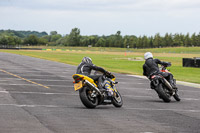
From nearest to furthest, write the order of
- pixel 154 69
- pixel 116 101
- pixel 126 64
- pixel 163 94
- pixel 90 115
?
pixel 90 115, pixel 116 101, pixel 163 94, pixel 154 69, pixel 126 64

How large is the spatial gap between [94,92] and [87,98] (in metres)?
0.29

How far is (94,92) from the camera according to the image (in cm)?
1250

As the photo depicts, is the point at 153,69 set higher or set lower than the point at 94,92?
higher

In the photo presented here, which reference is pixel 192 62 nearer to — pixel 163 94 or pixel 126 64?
pixel 126 64

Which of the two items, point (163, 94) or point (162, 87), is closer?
point (163, 94)

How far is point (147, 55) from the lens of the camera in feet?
52.3

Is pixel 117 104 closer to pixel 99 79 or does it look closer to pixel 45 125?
pixel 99 79

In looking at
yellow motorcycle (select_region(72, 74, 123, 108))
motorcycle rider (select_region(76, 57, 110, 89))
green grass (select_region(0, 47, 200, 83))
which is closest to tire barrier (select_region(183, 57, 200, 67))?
green grass (select_region(0, 47, 200, 83))

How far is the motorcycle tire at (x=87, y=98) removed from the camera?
12352 millimetres

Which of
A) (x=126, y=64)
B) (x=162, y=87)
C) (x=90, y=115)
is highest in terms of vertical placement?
(x=162, y=87)

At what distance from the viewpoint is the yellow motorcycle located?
40.5 feet

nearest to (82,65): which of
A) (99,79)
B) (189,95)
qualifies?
(99,79)

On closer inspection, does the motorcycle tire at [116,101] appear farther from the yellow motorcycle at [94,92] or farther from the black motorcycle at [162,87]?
the black motorcycle at [162,87]

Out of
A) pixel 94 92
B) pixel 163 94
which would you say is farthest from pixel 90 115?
pixel 163 94
